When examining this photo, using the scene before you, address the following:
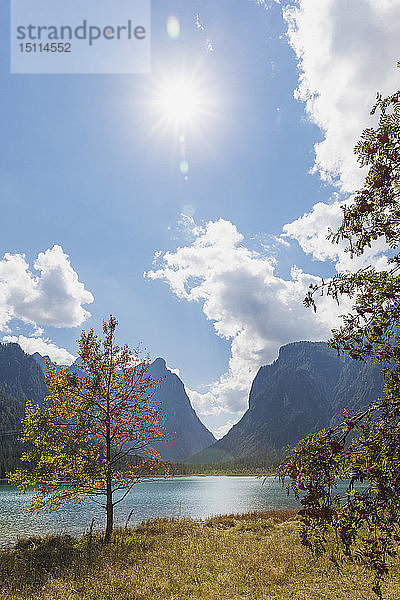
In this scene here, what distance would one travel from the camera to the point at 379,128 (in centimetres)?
528

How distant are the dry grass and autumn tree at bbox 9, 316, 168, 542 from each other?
2.09 meters

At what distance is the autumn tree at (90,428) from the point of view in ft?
54.9

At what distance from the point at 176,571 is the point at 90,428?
8.01 m

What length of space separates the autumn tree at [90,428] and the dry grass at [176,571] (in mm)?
2093

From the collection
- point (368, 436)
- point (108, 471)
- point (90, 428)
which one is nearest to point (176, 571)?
point (108, 471)

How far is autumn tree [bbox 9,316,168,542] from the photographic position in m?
16.7

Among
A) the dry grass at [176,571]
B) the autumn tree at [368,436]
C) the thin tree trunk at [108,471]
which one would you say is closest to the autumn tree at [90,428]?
the thin tree trunk at [108,471]

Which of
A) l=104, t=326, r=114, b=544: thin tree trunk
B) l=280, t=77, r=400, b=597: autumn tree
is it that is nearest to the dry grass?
l=104, t=326, r=114, b=544: thin tree trunk

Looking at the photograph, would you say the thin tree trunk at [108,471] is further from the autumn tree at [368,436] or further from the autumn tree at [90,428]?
the autumn tree at [368,436]

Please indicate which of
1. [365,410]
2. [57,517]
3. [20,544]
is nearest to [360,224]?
[365,410]

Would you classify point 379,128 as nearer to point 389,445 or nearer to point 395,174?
point 395,174

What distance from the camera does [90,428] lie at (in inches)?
726

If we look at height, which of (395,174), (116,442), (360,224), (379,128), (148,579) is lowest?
(148,579)

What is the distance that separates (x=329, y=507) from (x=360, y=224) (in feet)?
13.1
